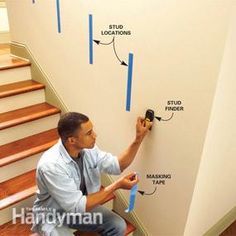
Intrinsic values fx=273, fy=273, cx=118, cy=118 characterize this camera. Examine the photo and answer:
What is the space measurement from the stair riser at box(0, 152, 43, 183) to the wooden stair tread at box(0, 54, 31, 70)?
2.81 ft

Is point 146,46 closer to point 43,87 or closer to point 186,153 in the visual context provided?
point 186,153

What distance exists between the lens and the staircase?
69.5 inches

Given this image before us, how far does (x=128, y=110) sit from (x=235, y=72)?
621mm

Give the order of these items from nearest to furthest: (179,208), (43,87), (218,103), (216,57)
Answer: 1. (216,57)
2. (218,103)
3. (179,208)
4. (43,87)

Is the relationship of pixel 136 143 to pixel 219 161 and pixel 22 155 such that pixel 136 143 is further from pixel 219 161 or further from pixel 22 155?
pixel 22 155

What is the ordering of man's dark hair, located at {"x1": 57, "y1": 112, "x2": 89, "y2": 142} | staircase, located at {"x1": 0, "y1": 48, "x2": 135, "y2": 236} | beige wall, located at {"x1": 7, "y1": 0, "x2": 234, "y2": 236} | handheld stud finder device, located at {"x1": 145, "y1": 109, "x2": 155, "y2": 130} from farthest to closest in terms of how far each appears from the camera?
staircase, located at {"x1": 0, "y1": 48, "x2": 135, "y2": 236} → handheld stud finder device, located at {"x1": 145, "y1": 109, "x2": 155, "y2": 130} → man's dark hair, located at {"x1": 57, "y1": 112, "x2": 89, "y2": 142} → beige wall, located at {"x1": 7, "y1": 0, "x2": 234, "y2": 236}

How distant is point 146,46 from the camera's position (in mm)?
1424

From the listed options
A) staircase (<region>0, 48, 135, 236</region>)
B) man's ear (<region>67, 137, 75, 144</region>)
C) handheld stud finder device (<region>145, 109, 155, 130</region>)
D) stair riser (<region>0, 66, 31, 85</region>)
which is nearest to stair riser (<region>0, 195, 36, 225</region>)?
staircase (<region>0, 48, 135, 236</region>)

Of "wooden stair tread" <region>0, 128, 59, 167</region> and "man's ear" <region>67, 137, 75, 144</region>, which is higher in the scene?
"man's ear" <region>67, 137, 75, 144</region>

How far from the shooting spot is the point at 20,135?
7.06ft

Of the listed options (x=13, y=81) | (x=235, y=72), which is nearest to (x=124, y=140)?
(x=235, y=72)

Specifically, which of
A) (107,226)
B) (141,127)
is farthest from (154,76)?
(107,226)

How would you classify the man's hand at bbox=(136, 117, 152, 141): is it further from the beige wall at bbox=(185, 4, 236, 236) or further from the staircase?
the staircase

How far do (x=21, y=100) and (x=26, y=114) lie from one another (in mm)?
185
